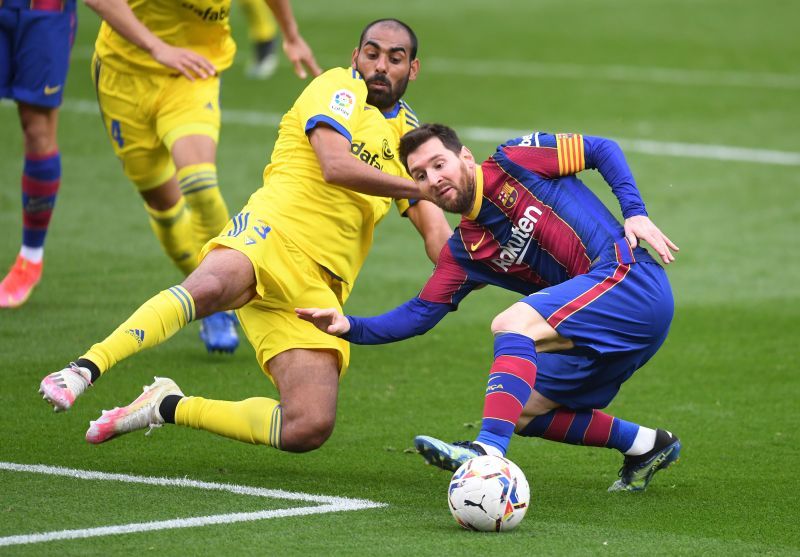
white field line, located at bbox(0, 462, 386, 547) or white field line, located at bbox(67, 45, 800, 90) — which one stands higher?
white field line, located at bbox(67, 45, 800, 90)

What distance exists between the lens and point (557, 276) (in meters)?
6.06

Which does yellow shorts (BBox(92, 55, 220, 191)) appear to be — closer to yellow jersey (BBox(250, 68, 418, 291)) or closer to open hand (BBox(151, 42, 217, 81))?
open hand (BBox(151, 42, 217, 81))

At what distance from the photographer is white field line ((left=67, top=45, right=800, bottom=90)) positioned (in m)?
17.7

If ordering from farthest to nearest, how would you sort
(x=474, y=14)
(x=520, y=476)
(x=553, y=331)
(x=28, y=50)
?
1. (x=474, y=14)
2. (x=28, y=50)
3. (x=553, y=331)
4. (x=520, y=476)

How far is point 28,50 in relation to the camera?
8836mm

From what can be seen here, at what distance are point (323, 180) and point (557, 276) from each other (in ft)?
4.10

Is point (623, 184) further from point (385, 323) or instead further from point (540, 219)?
point (385, 323)

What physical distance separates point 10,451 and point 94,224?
18.4ft

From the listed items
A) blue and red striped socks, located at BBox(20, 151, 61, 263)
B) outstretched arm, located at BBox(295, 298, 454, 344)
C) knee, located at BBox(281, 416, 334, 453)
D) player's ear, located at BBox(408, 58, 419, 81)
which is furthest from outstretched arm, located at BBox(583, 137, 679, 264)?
blue and red striped socks, located at BBox(20, 151, 61, 263)

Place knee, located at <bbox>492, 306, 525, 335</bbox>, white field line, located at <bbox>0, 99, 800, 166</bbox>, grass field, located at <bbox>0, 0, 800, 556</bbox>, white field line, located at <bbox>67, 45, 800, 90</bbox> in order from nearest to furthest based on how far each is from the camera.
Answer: grass field, located at <bbox>0, 0, 800, 556</bbox>, knee, located at <bbox>492, 306, 525, 335</bbox>, white field line, located at <bbox>0, 99, 800, 166</bbox>, white field line, located at <bbox>67, 45, 800, 90</bbox>

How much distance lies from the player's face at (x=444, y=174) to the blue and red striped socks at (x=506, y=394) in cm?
72

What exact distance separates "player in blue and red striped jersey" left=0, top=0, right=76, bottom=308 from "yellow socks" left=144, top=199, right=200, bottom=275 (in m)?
0.86

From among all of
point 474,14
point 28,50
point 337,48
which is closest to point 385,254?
point 28,50

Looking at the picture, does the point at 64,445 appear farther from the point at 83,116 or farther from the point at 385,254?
the point at 83,116
